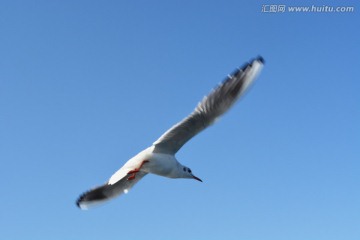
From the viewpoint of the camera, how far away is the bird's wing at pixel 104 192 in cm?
1639

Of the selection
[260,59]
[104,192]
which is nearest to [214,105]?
[260,59]

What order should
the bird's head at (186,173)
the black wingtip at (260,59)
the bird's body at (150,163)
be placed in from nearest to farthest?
the black wingtip at (260,59) → the bird's body at (150,163) → the bird's head at (186,173)

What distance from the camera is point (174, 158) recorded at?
48.4 feet

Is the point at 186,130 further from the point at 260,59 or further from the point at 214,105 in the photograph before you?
the point at 260,59

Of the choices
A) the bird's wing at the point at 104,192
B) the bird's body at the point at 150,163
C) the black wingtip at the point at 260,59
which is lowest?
the bird's body at the point at 150,163

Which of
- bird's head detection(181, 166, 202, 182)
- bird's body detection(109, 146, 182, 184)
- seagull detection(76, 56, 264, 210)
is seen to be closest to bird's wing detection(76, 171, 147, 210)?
seagull detection(76, 56, 264, 210)

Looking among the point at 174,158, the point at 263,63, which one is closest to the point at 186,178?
the point at 174,158

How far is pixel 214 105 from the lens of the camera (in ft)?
44.6

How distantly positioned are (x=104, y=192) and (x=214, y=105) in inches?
178

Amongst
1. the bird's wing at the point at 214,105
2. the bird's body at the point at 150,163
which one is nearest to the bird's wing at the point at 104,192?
the bird's body at the point at 150,163

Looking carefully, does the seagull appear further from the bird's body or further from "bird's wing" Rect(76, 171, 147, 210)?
"bird's wing" Rect(76, 171, 147, 210)

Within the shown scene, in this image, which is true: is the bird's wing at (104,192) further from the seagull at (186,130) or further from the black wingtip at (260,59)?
the black wingtip at (260,59)

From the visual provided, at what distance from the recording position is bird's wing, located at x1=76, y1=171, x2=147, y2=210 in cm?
1639

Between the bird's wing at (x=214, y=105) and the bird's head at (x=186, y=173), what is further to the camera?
the bird's head at (x=186, y=173)
